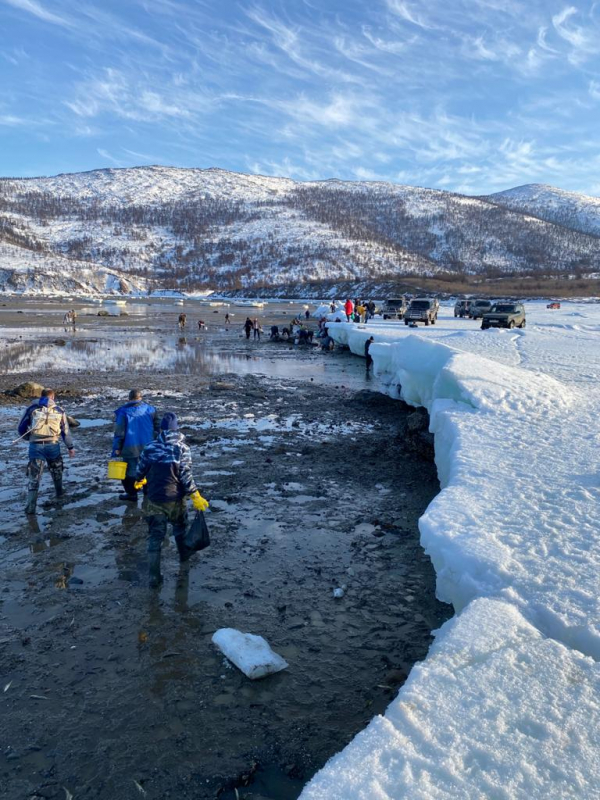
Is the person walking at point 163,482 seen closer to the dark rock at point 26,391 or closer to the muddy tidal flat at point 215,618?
the muddy tidal flat at point 215,618

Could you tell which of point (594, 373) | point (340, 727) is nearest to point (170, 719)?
point (340, 727)

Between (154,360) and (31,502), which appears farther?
(154,360)

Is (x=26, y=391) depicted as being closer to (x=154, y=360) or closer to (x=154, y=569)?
(x=154, y=360)

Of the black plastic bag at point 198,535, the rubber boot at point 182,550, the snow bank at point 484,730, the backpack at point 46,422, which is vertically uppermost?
the backpack at point 46,422

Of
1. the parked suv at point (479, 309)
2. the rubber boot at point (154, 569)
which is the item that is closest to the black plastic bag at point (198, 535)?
the rubber boot at point (154, 569)

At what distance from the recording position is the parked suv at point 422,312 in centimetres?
3291

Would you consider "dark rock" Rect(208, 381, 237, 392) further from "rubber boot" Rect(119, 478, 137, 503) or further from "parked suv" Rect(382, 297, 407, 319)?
"parked suv" Rect(382, 297, 407, 319)

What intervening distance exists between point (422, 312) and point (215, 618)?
99.7 ft

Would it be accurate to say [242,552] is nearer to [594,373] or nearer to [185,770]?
[185,770]

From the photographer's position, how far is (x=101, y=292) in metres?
140

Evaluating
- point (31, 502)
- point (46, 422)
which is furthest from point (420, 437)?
point (31, 502)

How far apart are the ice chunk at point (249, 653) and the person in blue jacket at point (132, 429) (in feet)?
11.4

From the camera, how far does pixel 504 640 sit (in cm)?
336

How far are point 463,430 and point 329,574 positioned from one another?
2993 millimetres
